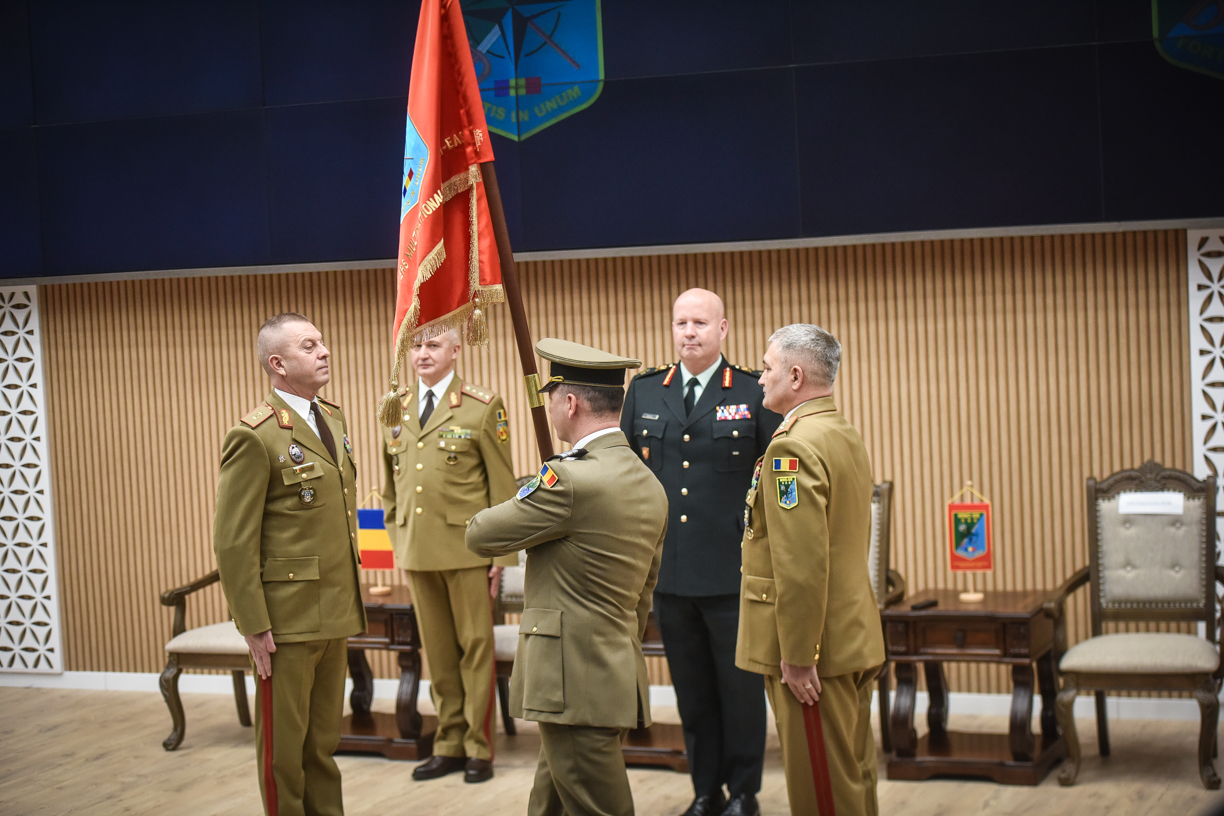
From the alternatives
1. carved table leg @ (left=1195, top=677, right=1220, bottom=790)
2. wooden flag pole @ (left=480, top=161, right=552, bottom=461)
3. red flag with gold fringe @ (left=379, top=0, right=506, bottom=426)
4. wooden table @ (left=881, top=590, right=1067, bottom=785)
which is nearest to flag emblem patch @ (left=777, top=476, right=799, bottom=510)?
wooden flag pole @ (left=480, top=161, right=552, bottom=461)

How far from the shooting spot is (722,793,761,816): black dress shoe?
170 inches

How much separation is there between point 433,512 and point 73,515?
9.71ft

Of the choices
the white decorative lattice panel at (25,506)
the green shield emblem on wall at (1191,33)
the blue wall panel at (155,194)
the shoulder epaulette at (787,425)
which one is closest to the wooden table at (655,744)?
the shoulder epaulette at (787,425)

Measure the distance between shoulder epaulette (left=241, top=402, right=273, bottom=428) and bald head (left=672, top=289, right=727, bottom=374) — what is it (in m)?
1.43

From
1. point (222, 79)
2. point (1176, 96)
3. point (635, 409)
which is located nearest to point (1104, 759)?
point (635, 409)

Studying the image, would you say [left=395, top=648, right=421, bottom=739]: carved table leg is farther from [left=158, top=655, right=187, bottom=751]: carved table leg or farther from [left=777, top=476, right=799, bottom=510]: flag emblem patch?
Result: [left=777, top=476, right=799, bottom=510]: flag emblem patch

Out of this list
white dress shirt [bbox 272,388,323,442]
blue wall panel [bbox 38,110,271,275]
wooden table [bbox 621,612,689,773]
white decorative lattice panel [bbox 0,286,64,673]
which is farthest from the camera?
white decorative lattice panel [bbox 0,286,64,673]

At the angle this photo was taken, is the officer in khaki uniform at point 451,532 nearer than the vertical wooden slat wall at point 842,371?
Yes

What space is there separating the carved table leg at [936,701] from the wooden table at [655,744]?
1062 millimetres

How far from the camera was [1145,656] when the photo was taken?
4703 mm

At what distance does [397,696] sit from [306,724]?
169 cm

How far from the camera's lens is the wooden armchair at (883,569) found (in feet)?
17.0

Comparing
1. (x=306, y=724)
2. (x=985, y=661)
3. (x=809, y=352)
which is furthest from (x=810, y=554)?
(x=985, y=661)

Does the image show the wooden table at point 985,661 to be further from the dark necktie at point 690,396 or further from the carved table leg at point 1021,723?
the dark necktie at point 690,396
